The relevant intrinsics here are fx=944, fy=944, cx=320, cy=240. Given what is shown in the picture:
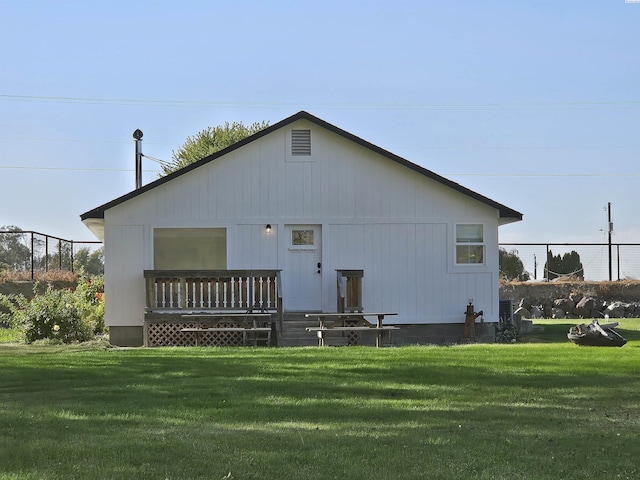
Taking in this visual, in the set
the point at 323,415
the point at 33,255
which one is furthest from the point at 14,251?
the point at 323,415

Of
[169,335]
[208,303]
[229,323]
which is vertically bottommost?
[169,335]

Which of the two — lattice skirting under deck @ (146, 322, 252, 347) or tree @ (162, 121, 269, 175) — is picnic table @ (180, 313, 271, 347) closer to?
lattice skirting under deck @ (146, 322, 252, 347)

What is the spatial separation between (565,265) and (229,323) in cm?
2268

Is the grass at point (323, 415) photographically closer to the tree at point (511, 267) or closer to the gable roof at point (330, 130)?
the gable roof at point (330, 130)

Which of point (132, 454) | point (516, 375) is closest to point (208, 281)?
point (516, 375)

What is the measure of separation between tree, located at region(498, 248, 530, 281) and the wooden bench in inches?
811

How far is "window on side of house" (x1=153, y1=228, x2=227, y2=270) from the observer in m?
22.6

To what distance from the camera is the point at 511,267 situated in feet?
132

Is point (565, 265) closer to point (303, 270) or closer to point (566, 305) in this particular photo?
point (566, 305)

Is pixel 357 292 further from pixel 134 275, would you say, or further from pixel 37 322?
pixel 37 322

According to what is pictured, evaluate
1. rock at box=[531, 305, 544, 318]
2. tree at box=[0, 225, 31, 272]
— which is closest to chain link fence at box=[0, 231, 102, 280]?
tree at box=[0, 225, 31, 272]

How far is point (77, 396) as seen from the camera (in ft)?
36.4

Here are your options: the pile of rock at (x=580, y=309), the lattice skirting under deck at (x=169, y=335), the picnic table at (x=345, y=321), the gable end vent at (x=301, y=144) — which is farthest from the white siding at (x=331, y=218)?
the pile of rock at (x=580, y=309)

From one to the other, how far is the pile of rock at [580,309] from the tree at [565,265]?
3.38 metres
